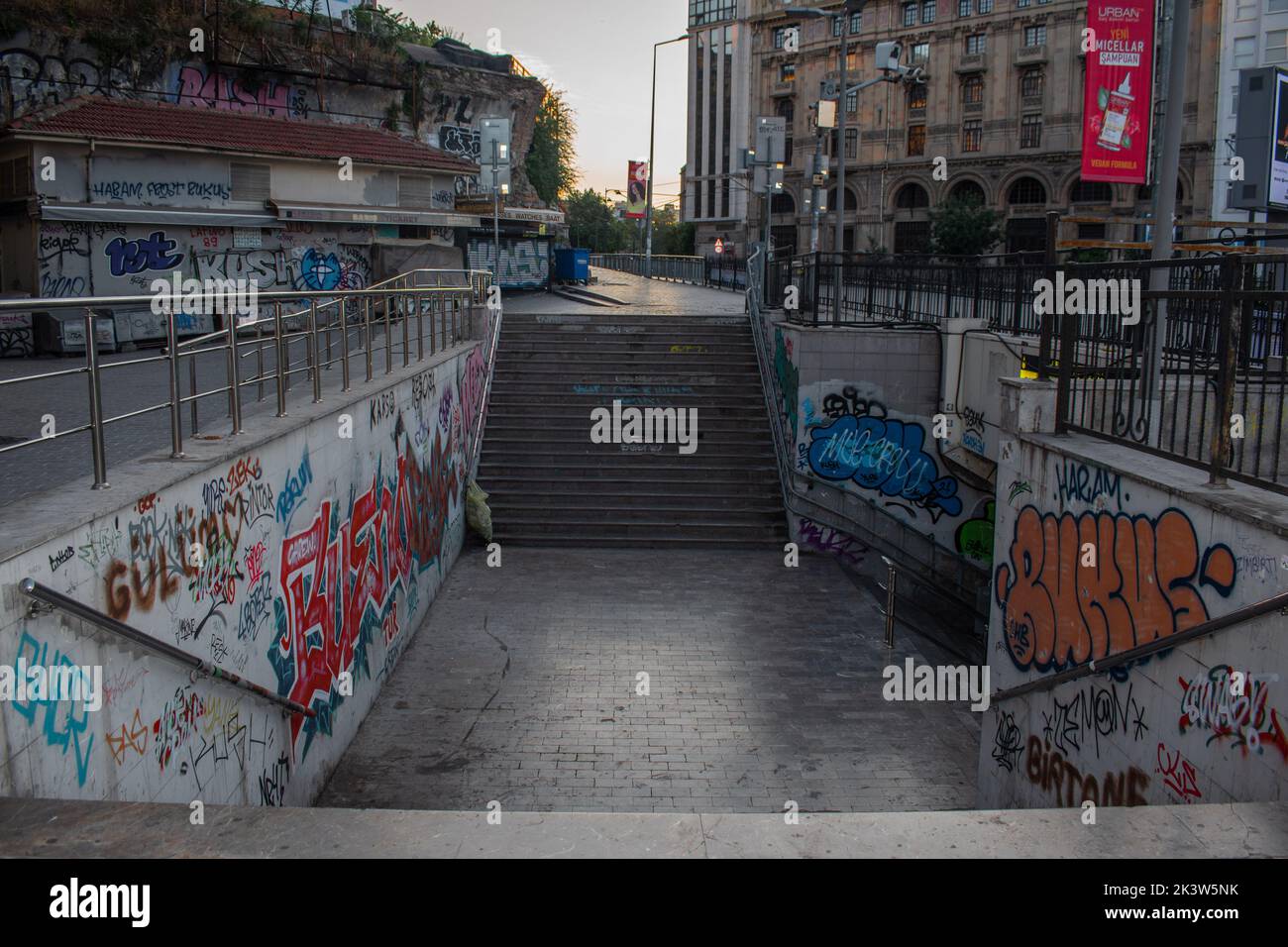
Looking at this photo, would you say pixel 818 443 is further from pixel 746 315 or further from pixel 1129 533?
pixel 1129 533

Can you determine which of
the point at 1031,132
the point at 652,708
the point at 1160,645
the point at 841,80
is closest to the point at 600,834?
the point at 1160,645

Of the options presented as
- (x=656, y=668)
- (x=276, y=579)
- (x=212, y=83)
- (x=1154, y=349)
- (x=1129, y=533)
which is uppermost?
(x=212, y=83)

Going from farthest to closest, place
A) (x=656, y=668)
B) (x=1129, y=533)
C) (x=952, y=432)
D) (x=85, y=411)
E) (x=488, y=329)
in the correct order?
(x=488, y=329)
(x=952, y=432)
(x=656, y=668)
(x=85, y=411)
(x=1129, y=533)

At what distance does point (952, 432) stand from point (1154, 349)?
29.9ft

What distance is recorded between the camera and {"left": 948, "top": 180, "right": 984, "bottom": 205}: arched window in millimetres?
62000

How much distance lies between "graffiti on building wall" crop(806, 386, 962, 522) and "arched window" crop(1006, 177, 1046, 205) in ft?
170

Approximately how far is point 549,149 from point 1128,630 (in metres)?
52.0

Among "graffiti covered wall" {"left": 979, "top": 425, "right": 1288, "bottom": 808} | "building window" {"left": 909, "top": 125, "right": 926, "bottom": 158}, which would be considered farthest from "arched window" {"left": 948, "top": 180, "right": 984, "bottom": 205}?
"graffiti covered wall" {"left": 979, "top": 425, "right": 1288, "bottom": 808}

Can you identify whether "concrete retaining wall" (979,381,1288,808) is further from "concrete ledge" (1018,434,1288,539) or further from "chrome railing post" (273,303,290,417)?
"chrome railing post" (273,303,290,417)

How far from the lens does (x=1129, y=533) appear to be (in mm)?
6789

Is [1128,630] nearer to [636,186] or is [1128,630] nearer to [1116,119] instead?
[1116,119]

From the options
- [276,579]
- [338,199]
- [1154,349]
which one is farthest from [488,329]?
[1154,349]

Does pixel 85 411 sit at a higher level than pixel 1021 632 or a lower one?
higher

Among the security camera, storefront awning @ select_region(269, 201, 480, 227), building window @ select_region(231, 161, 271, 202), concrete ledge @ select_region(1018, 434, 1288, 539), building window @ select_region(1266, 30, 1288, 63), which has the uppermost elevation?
building window @ select_region(1266, 30, 1288, 63)
